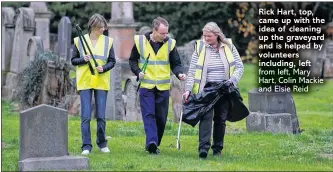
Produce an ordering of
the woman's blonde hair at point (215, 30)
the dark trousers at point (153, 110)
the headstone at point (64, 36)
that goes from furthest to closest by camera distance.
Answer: the headstone at point (64, 36), the dark trousers at point (153, 110), the woman's blonde hair at point (215, 30)

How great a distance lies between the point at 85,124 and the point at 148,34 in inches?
61.3

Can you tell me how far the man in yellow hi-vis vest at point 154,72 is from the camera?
1237 centimetres

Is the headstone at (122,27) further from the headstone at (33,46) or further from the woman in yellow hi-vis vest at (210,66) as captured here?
the woman in yellow hi-vis vest at (210,66)

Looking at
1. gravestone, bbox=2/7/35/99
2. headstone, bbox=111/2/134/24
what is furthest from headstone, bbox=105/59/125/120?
headstone, bbox=111/2/134/24

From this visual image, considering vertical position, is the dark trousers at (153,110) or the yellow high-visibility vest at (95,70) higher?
the yellow high-visibility vest at (95,70)

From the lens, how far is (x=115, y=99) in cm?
1778

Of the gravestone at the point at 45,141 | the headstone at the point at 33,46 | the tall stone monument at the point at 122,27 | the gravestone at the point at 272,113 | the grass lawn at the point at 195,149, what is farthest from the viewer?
the tall stone monument at the point at 122,27

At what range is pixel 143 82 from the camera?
1245cm

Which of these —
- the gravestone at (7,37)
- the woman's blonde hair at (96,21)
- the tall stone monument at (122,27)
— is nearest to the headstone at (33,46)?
the gravestone at (7,37)

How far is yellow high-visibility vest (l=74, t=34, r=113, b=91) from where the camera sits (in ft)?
40.0

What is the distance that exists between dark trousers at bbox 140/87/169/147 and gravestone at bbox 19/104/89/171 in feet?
5.67

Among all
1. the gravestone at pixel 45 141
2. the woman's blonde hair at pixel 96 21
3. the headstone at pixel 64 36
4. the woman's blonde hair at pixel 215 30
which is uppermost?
the headstone at pixel 64 36

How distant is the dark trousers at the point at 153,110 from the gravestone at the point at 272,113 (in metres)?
3.58

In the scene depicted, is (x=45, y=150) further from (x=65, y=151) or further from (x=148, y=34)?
(x=148, y=34)
